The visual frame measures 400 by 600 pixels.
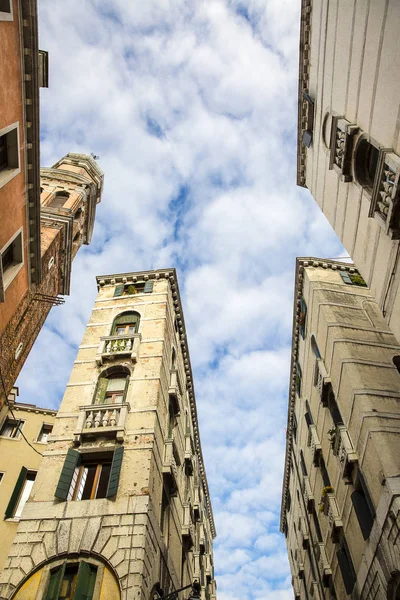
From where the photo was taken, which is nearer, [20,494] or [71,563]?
[71,563]

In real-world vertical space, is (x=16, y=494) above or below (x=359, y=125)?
below

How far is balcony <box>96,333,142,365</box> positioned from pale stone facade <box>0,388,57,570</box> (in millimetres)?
4584

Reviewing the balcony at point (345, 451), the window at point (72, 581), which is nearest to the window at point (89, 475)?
the window at point (72, 581)

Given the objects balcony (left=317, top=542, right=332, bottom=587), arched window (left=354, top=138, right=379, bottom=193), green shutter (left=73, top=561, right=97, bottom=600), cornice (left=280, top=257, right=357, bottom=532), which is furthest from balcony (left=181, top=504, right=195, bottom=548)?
arched window (left=354, top=138, right=379, bottom=193)

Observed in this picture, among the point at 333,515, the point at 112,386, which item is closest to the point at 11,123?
the point at 112,386

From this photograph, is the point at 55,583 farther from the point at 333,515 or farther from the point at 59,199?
the point at 59,199

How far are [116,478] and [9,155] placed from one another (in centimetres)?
1143

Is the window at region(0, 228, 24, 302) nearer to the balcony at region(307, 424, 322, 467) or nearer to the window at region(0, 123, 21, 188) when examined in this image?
the window at region(0, 123, 21, 188)

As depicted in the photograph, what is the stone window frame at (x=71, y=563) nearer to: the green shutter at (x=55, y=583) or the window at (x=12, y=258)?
the green shutter at (x=55, y=583)

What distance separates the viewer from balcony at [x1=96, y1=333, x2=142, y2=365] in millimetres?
20031

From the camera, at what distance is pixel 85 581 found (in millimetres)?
12344

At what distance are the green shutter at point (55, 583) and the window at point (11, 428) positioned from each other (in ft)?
36.8

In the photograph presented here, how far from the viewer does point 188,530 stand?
20.1m

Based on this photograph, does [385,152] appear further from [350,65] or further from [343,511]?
[343,511]
